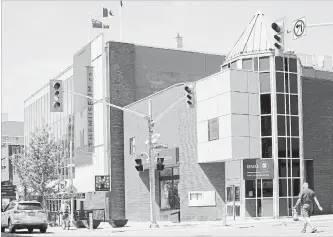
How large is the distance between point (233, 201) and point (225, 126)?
5.31 m

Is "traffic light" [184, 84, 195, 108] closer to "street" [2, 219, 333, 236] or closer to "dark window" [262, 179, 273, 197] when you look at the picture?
"street" [2, 219, 333, 236]

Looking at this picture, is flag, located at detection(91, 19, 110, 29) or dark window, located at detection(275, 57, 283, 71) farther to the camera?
flag, located at detection(91, 19, 110, 29)

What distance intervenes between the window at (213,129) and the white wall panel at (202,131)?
1.36ft

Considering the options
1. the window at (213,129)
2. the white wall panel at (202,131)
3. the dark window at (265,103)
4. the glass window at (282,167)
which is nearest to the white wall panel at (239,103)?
the dark window at (265,103)

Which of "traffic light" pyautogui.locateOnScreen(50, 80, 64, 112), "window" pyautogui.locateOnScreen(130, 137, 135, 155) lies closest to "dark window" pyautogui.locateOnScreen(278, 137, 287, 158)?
"window" pyautogui.locateOnScreen(130, 137, 135, 155)

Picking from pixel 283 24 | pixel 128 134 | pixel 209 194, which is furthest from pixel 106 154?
pixel 283 24

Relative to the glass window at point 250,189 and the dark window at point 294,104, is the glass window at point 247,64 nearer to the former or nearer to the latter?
the dark window at point 294,104

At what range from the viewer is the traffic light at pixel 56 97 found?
27144mm

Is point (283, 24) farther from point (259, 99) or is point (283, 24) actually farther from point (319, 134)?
point (319, 134)

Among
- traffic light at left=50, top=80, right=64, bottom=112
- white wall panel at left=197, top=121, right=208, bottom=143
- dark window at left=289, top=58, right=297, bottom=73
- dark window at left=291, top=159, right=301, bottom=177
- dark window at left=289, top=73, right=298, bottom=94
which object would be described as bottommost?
dark window at left=291, top=159, right=301, bottom=177

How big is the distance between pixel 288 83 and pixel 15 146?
8506 centimetres

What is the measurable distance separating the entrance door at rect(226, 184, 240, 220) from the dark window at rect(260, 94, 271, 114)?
17.4 feet

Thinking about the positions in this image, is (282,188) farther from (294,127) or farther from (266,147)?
(294,127)

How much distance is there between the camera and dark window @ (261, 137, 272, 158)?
40938 mm
